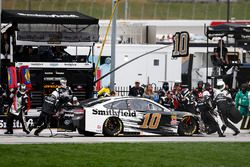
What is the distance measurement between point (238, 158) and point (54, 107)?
760cm

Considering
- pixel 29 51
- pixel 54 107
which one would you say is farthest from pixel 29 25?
pixel 54 107

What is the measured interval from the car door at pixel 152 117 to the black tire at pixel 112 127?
608 millimetres

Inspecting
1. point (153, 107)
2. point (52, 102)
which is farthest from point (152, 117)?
point (52, 102)

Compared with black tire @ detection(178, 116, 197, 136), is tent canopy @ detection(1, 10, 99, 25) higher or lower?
higher

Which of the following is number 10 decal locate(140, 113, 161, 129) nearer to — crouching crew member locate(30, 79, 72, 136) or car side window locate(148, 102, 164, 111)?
car side window locate(148, 102, 164, 111)

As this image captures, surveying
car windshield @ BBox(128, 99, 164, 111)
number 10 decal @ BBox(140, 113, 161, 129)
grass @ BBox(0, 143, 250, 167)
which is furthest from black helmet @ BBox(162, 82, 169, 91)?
grass @ BBox(0, 143, 250, 167)

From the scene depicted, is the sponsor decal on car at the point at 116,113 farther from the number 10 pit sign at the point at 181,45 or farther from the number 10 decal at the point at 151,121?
the number 10 pit sign at the point at 181,45

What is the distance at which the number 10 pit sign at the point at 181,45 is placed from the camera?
31.8 meters

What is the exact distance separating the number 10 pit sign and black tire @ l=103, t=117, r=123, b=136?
20.2 feet

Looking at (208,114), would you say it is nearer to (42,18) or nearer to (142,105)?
(142,105)

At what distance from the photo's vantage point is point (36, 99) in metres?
31.7

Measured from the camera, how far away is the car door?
87.9 ft

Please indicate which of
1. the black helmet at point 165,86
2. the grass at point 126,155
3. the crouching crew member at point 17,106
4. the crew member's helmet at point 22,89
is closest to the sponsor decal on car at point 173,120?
the grass at point 126,155

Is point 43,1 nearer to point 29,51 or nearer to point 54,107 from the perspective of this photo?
point 29,51
